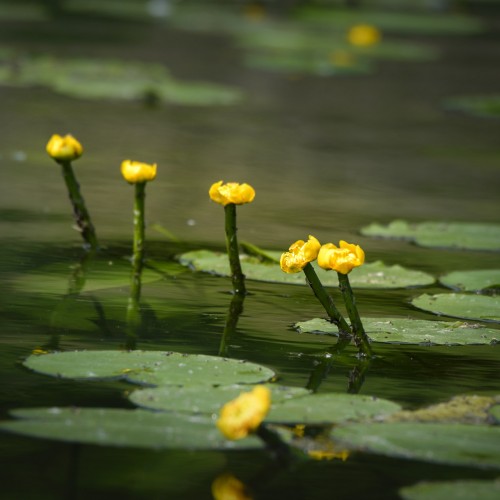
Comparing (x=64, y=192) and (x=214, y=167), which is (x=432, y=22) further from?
(x=64, y=192)

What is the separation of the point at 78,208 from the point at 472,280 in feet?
2.79

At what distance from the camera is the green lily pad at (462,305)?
248 centimetres

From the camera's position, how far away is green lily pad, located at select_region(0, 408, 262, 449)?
1.61 metres

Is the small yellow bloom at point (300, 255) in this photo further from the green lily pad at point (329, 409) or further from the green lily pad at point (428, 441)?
the green lily pad at point (428, 441)

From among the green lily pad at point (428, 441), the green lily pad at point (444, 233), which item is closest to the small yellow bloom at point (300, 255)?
the green lily pad at point (428, 441)

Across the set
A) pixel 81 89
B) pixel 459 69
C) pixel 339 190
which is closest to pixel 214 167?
pixel 339 190

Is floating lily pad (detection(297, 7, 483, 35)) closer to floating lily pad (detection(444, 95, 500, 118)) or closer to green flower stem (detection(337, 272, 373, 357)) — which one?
floating lily pad (detection(444, 95, 500, 118))

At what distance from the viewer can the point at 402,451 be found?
5.34 feet

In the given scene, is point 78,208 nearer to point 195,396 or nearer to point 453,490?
point 195,396

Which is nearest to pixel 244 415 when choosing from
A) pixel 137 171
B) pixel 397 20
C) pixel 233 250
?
pixel 233 250

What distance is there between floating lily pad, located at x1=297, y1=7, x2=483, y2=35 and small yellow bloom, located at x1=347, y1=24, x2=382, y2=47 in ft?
1.88

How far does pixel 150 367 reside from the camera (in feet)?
6.41

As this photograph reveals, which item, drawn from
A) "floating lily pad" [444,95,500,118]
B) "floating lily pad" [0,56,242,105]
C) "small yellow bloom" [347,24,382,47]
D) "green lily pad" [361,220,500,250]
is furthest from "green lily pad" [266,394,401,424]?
"small yellow bloom" [347,24,382,47]

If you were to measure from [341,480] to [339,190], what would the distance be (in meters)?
2.54
